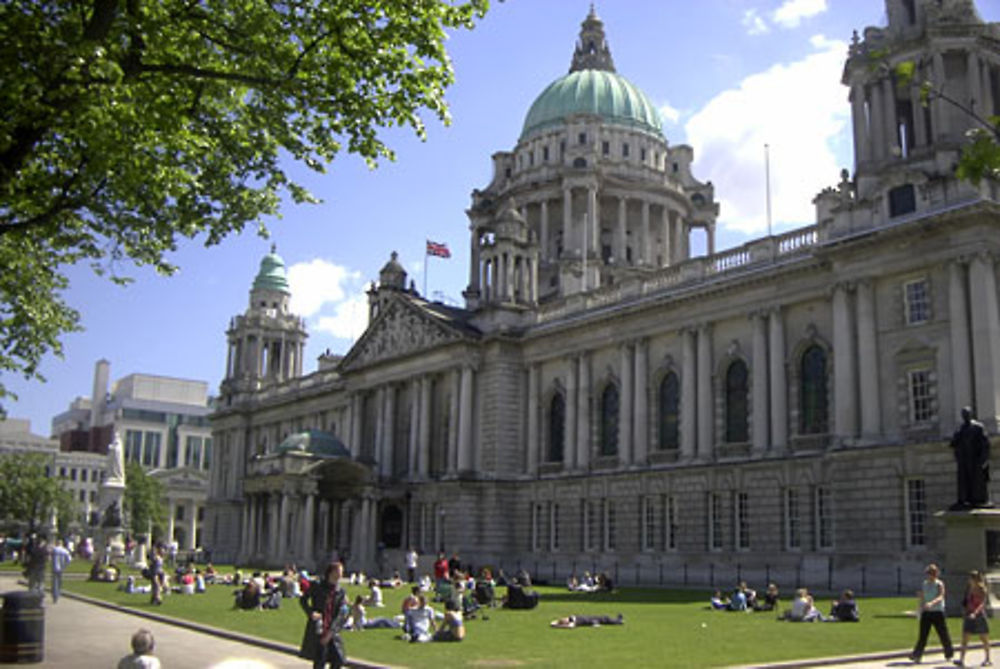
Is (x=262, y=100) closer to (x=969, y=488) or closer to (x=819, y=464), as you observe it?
(x=969, y=488)

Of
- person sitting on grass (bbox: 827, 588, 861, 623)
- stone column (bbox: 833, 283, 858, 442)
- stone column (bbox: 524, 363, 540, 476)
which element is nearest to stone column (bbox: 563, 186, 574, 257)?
stone column (bbox: 524, 363, 540, 476)

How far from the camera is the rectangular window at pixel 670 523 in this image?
50344 millimetres

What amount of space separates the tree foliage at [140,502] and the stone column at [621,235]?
57442 millimetres

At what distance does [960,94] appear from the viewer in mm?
44781

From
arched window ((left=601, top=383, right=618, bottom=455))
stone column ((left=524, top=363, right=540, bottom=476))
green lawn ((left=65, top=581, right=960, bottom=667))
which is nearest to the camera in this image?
green lawn ((left=65, top=581, right=960, bottom=667))

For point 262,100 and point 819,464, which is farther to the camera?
point 819,464

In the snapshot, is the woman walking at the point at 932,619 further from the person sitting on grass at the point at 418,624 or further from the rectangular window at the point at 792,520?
the rectangular window at the point at 792,520

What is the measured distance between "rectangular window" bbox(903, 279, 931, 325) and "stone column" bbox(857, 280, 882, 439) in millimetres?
1446

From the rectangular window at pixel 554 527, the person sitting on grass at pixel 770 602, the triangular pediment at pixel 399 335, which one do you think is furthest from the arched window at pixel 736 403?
the triangular pediment at pixel 399 335

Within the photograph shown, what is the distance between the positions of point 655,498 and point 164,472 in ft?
331

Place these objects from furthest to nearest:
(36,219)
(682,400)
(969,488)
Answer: (682,400)
(969,488)
(36,219)

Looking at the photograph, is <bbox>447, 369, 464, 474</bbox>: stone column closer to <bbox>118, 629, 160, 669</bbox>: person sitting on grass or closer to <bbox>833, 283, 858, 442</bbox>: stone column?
<bbox>833, 283, 858, 442</bbox>: stone column

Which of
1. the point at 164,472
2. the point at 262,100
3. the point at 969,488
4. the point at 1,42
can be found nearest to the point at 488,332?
the point at 969,488

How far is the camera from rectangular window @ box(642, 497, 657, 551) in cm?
5150
